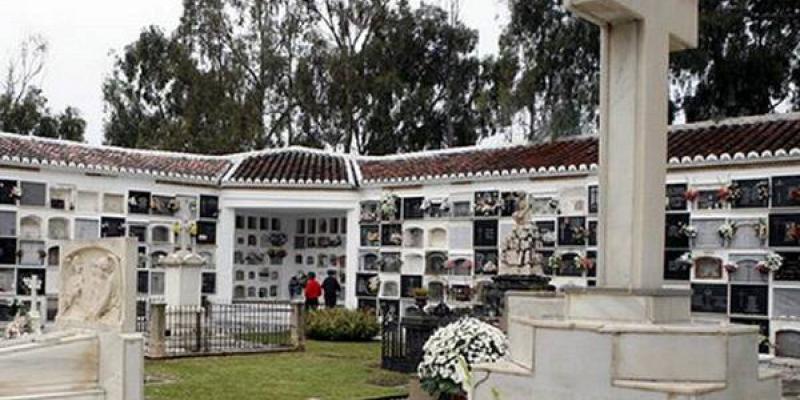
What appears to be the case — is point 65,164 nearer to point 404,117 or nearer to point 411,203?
point 411,203

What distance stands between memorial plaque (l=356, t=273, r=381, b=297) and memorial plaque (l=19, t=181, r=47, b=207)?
7.17m

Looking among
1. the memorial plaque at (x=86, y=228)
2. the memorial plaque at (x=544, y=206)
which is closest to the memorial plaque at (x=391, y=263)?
the memorial plaque at (x=544, y=206)

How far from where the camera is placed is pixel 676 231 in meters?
15.7

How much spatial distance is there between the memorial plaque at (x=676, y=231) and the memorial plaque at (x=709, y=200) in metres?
0.35

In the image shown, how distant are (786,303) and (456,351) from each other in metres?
8.87

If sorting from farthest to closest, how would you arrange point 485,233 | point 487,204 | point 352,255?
1. point 352,255
2. point 485,233
3. point 487,204

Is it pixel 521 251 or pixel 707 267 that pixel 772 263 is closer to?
pixel 707 267

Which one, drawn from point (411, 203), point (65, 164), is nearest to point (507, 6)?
point (411, 203)

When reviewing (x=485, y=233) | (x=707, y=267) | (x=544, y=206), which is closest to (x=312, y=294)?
(x=485, y=233)

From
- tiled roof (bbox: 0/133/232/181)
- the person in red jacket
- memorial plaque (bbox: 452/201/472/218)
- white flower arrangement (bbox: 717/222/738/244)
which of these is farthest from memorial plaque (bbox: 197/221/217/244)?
white flower arrangement (bbox: 717/222/738/244)

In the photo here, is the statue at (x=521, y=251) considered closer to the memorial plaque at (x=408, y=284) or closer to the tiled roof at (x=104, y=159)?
the memorial plaque at (x=408, y=284)

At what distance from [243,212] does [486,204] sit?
678 cm

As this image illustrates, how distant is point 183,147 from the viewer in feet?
99.8

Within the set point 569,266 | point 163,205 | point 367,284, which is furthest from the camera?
point 367,284
